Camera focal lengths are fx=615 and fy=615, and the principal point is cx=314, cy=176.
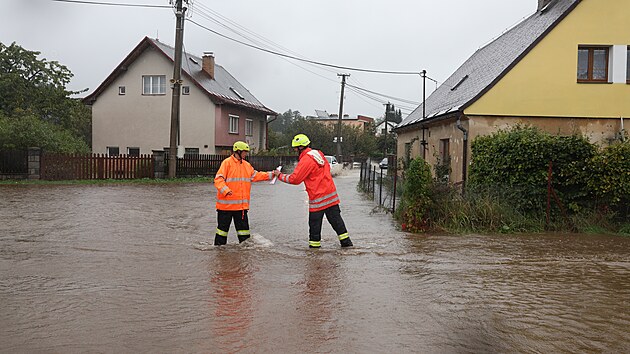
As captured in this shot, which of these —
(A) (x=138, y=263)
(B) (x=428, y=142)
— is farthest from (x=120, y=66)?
(A) (x=138, y=263)

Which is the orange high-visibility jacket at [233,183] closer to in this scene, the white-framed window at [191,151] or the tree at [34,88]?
the white-framed window at [191,151]

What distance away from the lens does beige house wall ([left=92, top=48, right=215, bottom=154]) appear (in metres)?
33.9

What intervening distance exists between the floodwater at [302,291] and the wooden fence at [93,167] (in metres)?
12.3

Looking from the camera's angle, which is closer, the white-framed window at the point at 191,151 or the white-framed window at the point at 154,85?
the white-framed window at the point at 154,85

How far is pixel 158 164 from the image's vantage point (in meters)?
26.2

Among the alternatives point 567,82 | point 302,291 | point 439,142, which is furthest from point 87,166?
point 302,291

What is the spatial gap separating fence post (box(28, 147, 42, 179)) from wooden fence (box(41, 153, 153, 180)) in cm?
15

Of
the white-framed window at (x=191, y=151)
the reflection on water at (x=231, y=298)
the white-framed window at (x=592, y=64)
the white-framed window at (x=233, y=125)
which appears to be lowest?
the reflection on water at (x=231, y=298)

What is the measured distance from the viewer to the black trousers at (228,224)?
9617 millimetres

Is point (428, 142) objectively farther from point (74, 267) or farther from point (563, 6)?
point (74, 267)

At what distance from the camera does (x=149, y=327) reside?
5.48m

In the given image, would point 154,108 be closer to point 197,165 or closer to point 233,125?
point 233,125

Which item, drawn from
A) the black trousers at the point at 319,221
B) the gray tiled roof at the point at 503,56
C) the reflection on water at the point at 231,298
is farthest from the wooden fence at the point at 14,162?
the black trousers at the point at 319,221

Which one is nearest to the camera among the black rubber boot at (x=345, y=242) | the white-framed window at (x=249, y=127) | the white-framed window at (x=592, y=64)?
the black rubber boot at (x=345, y=242)
